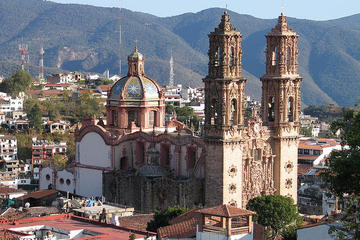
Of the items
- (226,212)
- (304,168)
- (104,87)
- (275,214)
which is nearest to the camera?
(226,212)

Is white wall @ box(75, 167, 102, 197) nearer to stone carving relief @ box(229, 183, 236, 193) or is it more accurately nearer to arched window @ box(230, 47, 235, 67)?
stone carving relief @ box(229, 183, 236, 193)

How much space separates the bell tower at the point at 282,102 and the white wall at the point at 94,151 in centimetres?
1023

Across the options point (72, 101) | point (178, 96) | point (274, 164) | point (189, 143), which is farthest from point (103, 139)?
point (178, 96)

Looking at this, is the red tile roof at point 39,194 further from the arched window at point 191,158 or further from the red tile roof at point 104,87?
the red tile roof at point 104,87

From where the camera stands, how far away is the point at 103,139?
56250 mm

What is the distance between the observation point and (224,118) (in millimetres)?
48094

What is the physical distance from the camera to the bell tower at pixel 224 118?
158 feet

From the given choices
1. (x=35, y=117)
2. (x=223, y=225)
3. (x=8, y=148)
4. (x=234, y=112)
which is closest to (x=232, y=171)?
(x=234, y=112)

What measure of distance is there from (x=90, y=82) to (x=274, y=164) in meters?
79.9

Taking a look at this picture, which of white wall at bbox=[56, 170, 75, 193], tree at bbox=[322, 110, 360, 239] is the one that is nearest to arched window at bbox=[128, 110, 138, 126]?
white wall at bbox=[56, 170, 75, 193]

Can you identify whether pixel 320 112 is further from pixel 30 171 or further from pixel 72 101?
pixel 30 171

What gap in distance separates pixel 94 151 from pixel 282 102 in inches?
497

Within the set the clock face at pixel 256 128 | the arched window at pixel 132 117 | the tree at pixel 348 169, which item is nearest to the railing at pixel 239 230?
the tree at pixel 348 169

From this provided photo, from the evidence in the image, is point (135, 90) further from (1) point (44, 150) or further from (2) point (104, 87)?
(2) point (104, 87)
